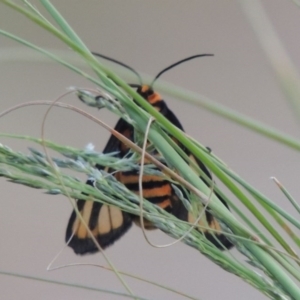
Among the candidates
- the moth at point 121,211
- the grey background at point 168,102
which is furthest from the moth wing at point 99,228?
the grey background at point 168,102

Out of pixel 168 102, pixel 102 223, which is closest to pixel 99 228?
pixel 102 223

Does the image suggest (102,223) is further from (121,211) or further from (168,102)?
(168,102)

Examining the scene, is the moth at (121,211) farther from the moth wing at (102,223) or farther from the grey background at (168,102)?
the grey background at (168,102)

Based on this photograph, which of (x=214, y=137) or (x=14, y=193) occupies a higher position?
(x=214, y=137)

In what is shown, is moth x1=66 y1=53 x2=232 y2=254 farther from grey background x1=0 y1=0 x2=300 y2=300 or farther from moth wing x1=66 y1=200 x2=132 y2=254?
grey background x1=0 y1=0 x2=300 y2=300

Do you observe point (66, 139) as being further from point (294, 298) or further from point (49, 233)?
point (294, 298)

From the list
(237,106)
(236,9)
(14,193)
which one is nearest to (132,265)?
(14,193)
